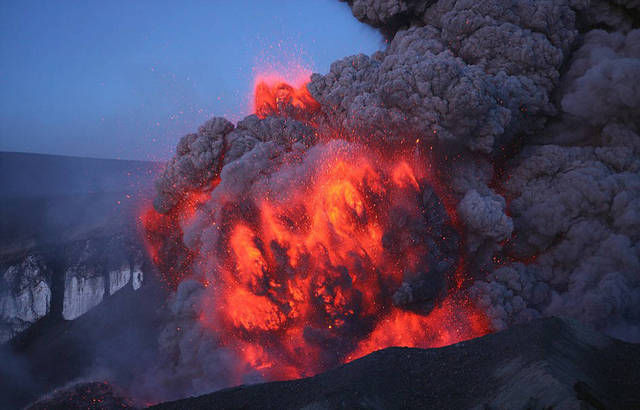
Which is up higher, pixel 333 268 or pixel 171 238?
pixel 171 238

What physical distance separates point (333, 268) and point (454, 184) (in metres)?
4.46

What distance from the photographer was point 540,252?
40.9ft

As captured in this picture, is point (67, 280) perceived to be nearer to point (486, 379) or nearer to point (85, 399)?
point (85, 399)

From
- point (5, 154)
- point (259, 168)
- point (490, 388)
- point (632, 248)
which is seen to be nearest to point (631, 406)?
point (490, 388)

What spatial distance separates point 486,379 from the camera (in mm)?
5949

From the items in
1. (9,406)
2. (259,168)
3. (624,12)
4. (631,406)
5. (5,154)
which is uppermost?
(5,154)

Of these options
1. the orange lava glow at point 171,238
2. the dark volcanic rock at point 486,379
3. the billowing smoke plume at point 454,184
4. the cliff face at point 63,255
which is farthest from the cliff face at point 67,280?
the dark volcanic rock at point 486,379

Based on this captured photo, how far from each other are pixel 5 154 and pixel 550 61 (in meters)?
34.5

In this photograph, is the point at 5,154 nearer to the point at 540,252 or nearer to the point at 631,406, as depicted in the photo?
the point at 540,252

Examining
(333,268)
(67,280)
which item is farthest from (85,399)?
(333,268)

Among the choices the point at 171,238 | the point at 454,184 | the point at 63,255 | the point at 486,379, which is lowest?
the point at 486,379

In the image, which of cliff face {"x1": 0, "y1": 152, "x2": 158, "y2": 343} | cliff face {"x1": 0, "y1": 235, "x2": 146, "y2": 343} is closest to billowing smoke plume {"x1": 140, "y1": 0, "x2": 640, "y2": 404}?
cliff face {"x1": 0, "y1": 235, "x2": 146, "y2": 343}

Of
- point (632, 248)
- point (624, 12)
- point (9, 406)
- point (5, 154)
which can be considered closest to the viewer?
point (632, 248)

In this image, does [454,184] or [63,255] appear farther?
[63,255]
